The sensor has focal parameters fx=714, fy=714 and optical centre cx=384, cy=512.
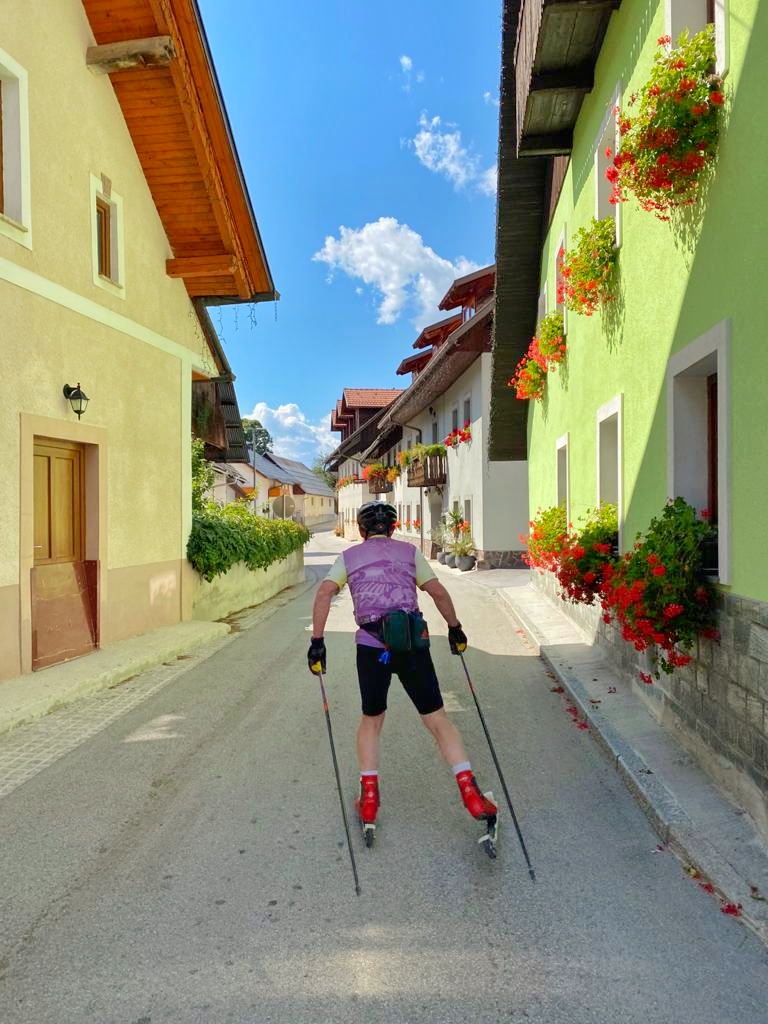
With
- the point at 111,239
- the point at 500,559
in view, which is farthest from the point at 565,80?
the point at 500,559

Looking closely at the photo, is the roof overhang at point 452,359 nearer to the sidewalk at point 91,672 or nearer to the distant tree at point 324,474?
the sidewalk at point 91,672

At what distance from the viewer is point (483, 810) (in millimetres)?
3564

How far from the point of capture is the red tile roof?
45.2 m

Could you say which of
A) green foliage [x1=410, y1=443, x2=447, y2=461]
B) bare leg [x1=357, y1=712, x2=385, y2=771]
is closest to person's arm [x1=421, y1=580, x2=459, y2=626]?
bare leg [x1=357, y1=712, x2=385, y2=771]

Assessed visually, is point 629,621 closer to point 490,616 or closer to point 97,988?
point 97,988

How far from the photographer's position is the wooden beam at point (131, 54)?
8.73 meters

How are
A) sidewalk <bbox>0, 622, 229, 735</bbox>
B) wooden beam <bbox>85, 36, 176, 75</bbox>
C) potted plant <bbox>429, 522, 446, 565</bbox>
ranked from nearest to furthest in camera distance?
sidewalk <bbox>0, 622, 229, 735</bbox> < wooden beam <bbox>85, 36, 176, 75</bbox> < potted plant <bbox>429, 522, 446, 565</bbox>

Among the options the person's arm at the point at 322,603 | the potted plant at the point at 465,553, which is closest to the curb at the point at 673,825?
the person's arm at the point at 322,603

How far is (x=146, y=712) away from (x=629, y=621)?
4247mm

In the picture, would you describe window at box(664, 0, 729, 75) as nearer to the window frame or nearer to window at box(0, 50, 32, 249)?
the window frame

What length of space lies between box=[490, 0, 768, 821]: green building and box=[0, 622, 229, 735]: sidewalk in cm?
517

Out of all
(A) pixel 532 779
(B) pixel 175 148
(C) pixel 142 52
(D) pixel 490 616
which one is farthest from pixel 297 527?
(A) pixel 532 779

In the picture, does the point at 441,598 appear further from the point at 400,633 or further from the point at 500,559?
the point at 500,559

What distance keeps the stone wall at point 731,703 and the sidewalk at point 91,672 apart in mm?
5147
